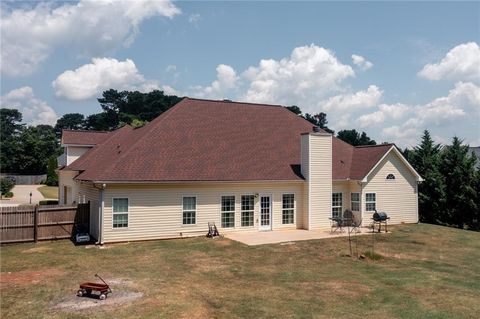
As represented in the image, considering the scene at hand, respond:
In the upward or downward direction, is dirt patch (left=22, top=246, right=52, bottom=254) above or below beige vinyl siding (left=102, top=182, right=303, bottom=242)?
below

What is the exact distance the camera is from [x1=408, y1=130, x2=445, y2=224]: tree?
102 feet

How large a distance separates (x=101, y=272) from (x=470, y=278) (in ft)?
42.0

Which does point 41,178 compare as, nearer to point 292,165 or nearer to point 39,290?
point 292,165

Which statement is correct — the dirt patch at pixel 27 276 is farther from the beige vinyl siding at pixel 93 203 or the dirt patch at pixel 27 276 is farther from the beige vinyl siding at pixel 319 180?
the beige vinyl siding at pixel 319 180

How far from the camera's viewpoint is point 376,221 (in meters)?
25.1

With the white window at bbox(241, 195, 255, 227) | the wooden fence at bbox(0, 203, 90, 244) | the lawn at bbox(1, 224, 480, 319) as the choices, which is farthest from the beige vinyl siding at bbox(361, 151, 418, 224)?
the wooden fence at bbox(0, 203, 90, 244)

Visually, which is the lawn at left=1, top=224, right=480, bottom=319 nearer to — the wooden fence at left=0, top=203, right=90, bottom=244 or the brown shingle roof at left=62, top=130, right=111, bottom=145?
the wooden fence at left=0, top=203, right=90, bottom=244

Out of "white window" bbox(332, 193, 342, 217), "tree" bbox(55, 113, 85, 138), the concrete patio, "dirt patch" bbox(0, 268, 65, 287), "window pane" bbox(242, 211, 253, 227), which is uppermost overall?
"tree" bbox(55, 113, 85, 138)

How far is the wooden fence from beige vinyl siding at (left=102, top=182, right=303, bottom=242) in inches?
103

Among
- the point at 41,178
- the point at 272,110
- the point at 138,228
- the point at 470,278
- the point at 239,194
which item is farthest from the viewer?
the point at 41,178

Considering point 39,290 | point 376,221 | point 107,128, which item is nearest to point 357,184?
point 376,221

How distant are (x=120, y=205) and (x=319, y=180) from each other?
450 inches

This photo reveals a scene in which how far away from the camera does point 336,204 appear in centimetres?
2666

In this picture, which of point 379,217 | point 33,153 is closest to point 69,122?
point 33,153
